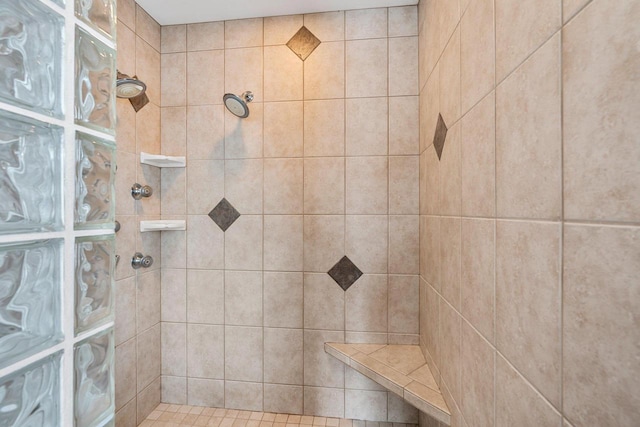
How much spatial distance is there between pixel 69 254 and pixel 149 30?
1.59m

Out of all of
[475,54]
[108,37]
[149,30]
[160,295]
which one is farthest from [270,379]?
[149,30]

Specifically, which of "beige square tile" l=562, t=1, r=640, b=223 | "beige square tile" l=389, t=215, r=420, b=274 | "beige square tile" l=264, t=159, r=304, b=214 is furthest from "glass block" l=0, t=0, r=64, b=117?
"beige square tile" l=389, t=215, r=420, b=274

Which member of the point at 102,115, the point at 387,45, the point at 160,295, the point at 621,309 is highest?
the point at 387,45

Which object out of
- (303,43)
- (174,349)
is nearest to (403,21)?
(303,43)

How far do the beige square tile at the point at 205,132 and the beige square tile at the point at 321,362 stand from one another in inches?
44.4

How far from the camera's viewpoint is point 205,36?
1489 mm

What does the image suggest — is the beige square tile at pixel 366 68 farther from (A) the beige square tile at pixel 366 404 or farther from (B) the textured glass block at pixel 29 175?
(A) the beige square tile at pixel 366 404

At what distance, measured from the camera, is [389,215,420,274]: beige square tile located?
1.35 m

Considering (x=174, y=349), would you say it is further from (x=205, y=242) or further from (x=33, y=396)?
(x=33, y=396)

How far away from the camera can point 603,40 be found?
1.04ft

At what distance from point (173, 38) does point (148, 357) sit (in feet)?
5.91

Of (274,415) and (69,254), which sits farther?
(274,415)

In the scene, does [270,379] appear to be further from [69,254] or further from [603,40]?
[603,40]

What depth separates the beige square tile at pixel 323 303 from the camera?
1.39 m
